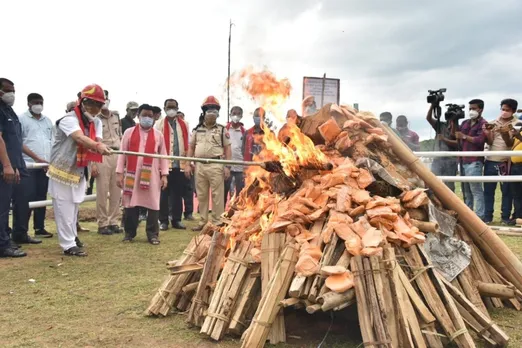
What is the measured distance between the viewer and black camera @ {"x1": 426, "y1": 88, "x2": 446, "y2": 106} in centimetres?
948

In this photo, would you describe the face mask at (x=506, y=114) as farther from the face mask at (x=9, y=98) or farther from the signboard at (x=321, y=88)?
the face mask at (x=9, y=98)

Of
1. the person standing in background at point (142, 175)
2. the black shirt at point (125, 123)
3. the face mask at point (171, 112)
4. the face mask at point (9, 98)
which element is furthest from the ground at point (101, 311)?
the black shirt at point (125, 123)

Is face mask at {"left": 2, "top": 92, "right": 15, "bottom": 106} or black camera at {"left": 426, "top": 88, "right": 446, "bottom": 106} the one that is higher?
black camera at {"left": 426, "top": 88, "right": 446, "bottom": 106}

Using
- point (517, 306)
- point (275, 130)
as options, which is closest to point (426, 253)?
point (517, 306)

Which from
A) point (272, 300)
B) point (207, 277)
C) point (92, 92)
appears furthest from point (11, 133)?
point (272, 300)

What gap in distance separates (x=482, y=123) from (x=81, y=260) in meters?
7.92

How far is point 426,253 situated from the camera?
416 cm

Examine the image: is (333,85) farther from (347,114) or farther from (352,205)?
(352,205)

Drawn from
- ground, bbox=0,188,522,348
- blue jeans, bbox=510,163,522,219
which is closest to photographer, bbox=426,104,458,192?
blue jeans, bbox=510,163,522,219

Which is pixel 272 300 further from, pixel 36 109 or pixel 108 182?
pixel 36 109

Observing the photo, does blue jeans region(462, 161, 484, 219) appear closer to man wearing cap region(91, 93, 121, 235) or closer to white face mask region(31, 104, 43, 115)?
man wearing cap region(91, 93, 121, 235)

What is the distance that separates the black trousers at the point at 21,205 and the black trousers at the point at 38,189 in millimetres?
282

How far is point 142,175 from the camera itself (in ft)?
26.2

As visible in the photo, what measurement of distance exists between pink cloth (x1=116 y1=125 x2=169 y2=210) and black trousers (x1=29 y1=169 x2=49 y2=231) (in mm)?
1473
